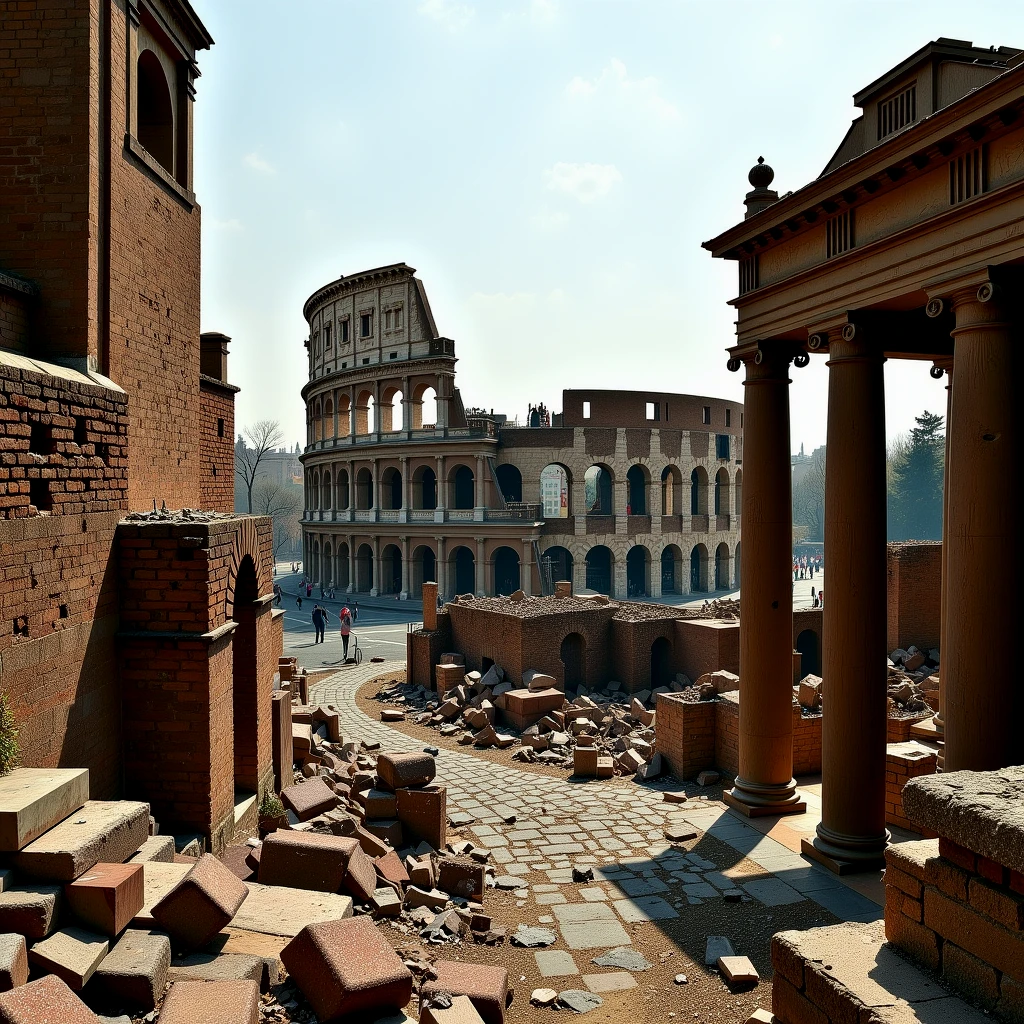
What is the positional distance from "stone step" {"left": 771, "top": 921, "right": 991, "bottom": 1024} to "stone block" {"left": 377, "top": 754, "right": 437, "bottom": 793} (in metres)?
5.40

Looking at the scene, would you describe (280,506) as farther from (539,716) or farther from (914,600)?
(914,600)

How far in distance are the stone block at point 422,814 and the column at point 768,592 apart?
392 centimetres

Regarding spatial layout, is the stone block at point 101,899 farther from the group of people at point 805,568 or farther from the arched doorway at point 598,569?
the group of people at point 805,568

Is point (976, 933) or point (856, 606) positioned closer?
point (976, 933)

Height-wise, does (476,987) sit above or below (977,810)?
below

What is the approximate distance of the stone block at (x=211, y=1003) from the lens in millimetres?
3988

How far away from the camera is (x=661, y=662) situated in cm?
1925

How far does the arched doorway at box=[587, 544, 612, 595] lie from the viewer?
42844 millimetres

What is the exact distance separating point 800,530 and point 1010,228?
93.4 m

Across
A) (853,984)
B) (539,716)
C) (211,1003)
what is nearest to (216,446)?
(539,716)

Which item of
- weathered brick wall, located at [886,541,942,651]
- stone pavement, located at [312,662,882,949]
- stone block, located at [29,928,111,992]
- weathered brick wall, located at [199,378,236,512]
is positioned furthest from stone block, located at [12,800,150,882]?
weathered brick wall, located at [886,541,942,651]

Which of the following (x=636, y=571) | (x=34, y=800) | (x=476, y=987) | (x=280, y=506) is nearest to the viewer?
(x=34, y=800)

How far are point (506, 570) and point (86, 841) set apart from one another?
37.3 meters

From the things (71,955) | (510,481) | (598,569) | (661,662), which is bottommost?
(661,662)
